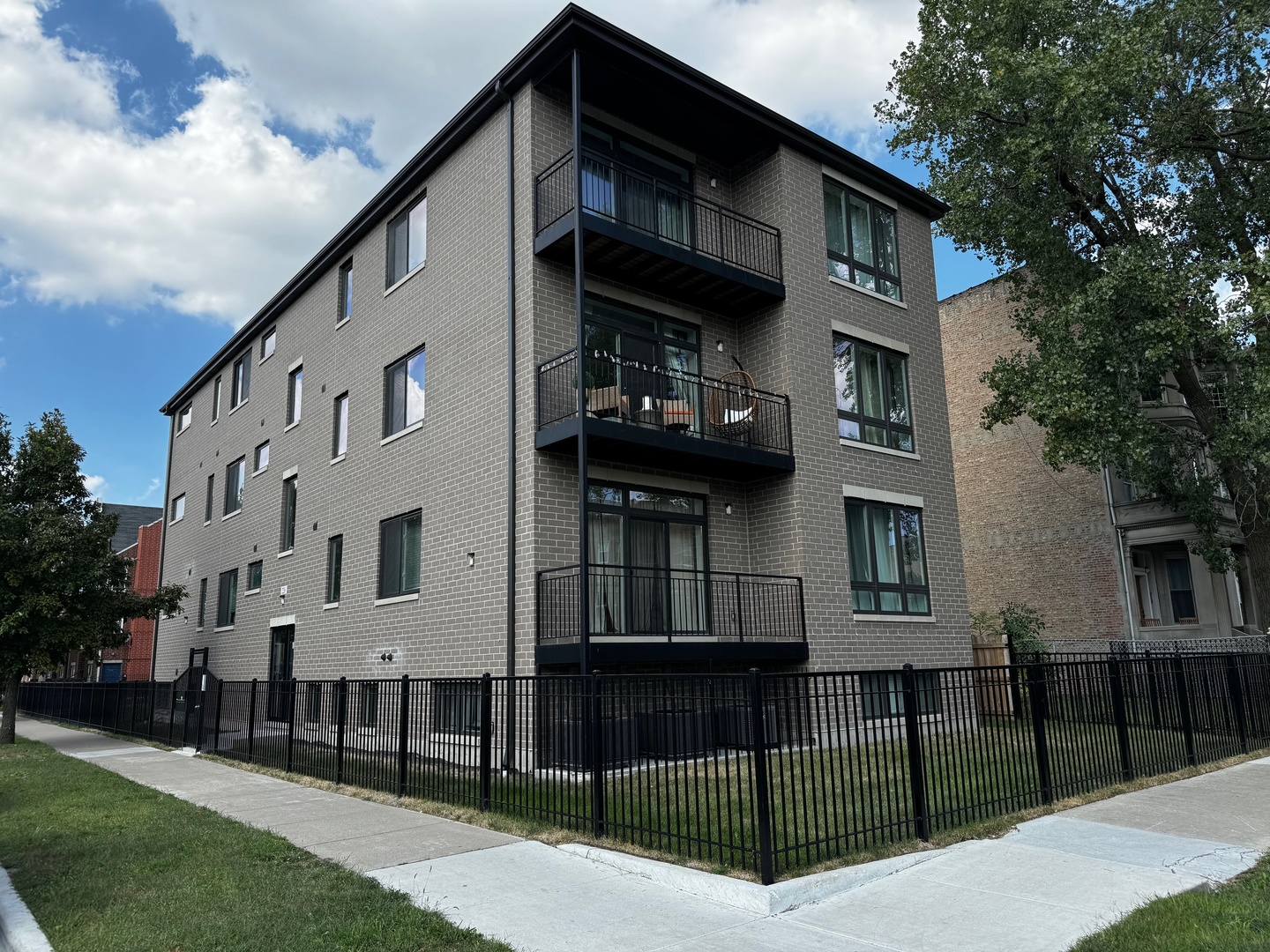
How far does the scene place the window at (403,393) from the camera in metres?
17.2

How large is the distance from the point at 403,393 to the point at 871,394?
9.09 m

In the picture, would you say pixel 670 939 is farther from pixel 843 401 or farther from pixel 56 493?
pixel 56 493

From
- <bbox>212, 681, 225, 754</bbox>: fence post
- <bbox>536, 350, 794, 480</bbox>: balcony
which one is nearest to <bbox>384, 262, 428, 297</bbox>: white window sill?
<bbox>536, 350, 794, 480</bbox>: balcony

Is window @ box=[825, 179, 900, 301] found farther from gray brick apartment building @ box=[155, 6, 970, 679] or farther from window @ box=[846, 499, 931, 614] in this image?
window @ box=[846, 499, 931, 614]

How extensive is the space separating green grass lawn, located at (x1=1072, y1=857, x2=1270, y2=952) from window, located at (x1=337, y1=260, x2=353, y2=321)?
18.5m

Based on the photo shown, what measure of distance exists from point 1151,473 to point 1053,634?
24.2 ft

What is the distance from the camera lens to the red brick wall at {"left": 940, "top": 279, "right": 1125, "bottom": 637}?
2492 centimetres

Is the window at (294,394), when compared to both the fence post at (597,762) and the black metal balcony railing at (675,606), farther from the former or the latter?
the fence post at (597,762)

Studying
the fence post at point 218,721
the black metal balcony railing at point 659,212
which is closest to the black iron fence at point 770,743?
the fence post at point 218,721

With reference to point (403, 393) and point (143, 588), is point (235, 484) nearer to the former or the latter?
point (403, 393)

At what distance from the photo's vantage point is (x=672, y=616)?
45.4ft

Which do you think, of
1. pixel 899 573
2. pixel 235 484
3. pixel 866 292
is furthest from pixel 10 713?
pixel 866 292

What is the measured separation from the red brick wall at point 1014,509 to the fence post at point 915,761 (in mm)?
19500

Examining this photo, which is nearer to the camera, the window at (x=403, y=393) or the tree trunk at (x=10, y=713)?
the window at (x=403, y=393)
